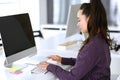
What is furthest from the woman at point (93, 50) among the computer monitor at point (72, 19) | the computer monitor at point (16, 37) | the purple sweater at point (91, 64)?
the computer monitor at point (72, 19)

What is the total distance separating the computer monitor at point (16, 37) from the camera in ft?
5.76

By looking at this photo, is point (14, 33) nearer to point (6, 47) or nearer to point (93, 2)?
point (6, 47)

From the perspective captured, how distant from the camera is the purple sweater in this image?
1537 mm

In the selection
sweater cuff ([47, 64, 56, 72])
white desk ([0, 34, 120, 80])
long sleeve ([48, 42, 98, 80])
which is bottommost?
white desk ([0, 34, 120, 80])

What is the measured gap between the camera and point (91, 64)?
1541 millimetres

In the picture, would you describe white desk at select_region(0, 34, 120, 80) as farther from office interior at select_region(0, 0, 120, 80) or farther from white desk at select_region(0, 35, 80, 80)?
office interior at select_region(0, 0, 120, 80)

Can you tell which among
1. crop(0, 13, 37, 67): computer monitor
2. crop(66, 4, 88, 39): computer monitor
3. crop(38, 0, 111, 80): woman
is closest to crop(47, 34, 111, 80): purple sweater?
crop(38, 0, 111, 80): woman

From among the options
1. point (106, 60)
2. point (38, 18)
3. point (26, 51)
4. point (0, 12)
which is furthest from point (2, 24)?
point (38, 18)

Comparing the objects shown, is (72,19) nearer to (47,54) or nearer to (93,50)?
(47,54)

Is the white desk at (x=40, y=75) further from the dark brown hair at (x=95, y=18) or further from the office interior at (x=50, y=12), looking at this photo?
the office interior at (x=50, y=12)

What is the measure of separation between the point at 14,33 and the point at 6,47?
161 mm

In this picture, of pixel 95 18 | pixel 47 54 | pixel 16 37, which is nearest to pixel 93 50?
pixel 95 18

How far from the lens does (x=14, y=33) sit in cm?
185

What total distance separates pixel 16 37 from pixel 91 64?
0.70 meters
